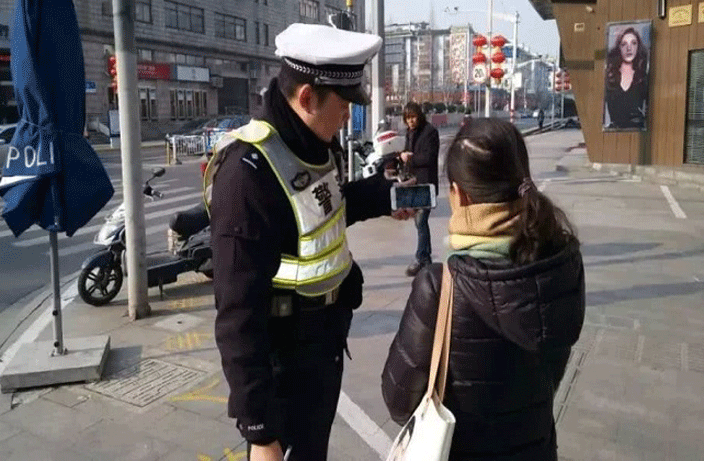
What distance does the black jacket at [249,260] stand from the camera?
1.80m

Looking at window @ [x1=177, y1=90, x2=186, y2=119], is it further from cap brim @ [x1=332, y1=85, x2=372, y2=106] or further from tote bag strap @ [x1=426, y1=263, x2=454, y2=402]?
tote bag strap @ [x1=426, y1=263, x2=454, y2=402]

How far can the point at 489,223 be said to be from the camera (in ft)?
5.69

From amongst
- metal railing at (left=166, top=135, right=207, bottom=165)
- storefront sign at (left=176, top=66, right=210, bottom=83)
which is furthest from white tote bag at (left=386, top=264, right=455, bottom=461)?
storefront sign at (left=176, top=66, right=210, bottom=83)

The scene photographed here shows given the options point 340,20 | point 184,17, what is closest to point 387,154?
point 340,20

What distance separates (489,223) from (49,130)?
3321 mm

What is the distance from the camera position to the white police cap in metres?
1.97

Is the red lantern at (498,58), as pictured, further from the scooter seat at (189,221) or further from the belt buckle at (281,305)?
the belt buckle at (281,305)

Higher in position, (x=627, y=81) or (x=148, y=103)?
(x=148, y=103)

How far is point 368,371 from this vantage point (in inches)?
175

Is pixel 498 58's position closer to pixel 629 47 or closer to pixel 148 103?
pixel 629 47

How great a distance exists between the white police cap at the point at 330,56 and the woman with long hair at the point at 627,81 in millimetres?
14397

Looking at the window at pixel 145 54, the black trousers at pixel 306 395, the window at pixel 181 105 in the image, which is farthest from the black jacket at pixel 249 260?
the window at pixel 181 105

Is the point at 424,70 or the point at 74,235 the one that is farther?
the point at 424,70

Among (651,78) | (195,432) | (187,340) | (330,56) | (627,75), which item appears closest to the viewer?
(330,56)
